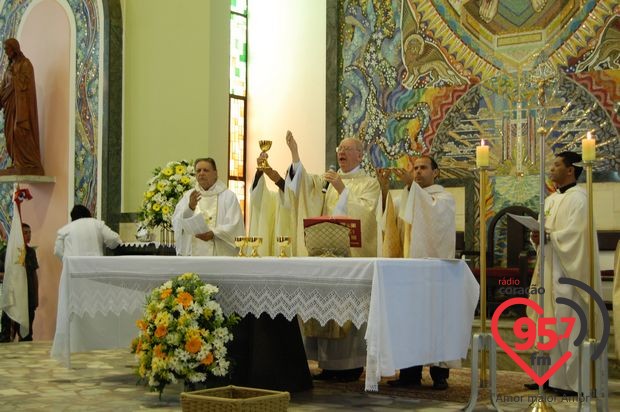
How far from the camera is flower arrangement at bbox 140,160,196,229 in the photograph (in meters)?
10.1

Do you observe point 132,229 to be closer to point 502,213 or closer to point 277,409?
point 502,213

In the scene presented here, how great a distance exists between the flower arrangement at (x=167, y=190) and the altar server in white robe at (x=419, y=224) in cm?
294

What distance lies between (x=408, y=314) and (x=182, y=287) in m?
1.50

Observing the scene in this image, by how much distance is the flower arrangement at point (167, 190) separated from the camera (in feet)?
33.0

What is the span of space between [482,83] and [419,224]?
4.06m

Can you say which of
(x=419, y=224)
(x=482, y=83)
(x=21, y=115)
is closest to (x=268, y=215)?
(x=419, y=224)

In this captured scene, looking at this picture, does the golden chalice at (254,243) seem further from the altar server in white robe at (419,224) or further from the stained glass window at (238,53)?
the stained glass window at (238,53)

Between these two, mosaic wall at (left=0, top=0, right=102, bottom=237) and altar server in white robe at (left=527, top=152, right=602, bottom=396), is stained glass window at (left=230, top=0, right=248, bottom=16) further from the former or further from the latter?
altar server in white robe at (left=527, top=152, right=602, bottom=396)

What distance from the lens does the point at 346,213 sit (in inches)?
303

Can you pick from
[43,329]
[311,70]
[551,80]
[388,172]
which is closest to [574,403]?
[388,172]

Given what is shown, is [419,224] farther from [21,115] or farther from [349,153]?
[21,115]

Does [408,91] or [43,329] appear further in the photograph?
[43,329]

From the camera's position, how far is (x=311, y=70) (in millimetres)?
12609

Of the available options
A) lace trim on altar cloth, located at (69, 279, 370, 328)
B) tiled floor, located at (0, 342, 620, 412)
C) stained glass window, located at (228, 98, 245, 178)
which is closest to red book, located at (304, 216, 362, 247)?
lace trim on altar cloth, located at (69, 279, 370, 328)
